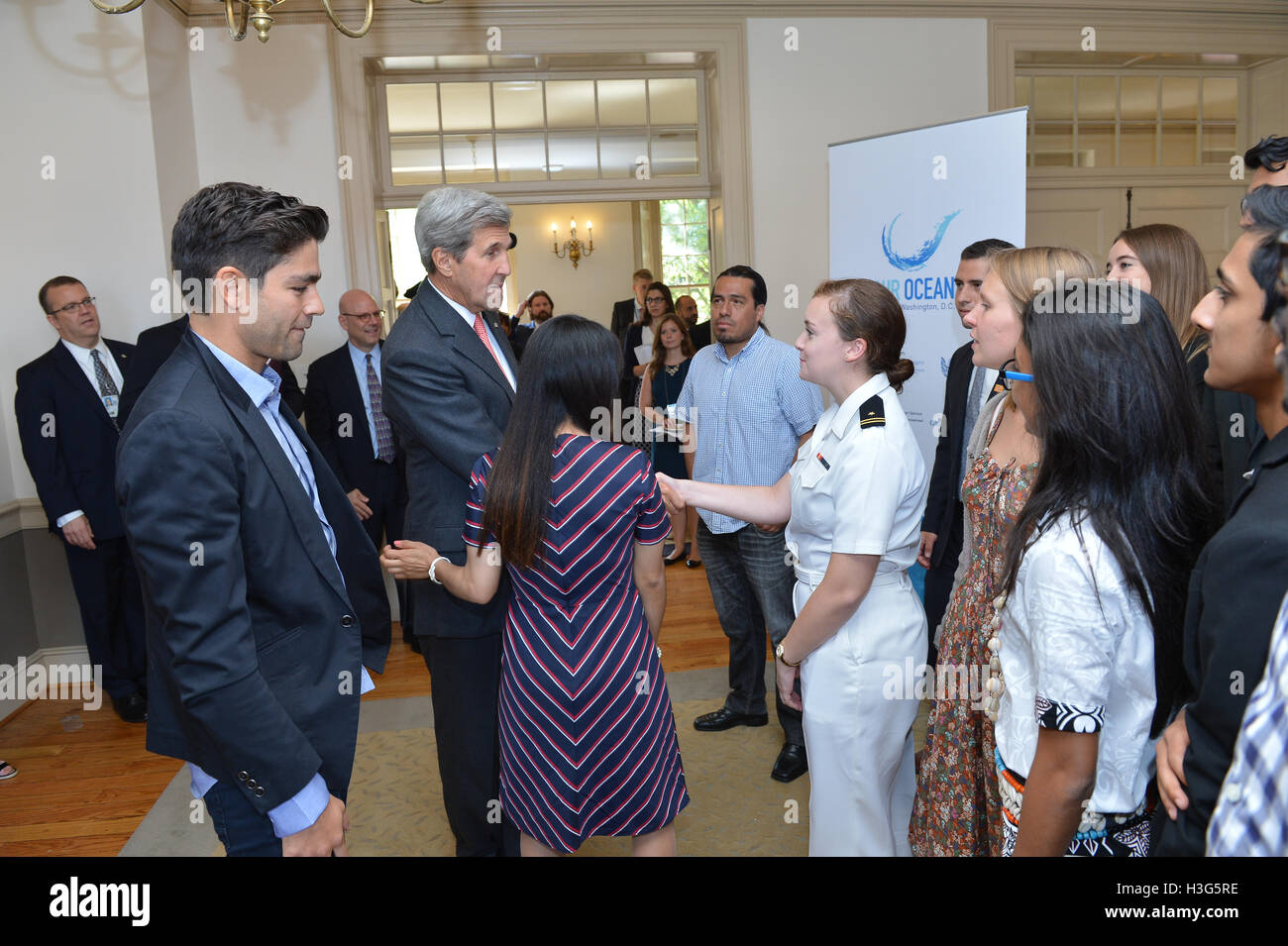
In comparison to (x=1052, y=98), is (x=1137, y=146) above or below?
below

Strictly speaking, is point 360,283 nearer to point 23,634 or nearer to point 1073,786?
point 23,634

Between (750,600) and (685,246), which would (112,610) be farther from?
(685,246)

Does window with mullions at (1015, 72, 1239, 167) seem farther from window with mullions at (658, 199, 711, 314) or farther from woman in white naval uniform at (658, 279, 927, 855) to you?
window with mullions at (658, 199, 711, 314)

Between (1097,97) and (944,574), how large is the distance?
4416 mm

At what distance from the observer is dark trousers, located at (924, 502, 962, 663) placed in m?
3.09

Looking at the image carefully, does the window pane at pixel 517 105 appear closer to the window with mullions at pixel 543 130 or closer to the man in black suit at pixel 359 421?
the window with mullions at pixel 543 130

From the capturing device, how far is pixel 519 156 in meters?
5.55

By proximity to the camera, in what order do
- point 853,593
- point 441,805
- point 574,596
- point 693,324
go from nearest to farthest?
A: 1. point 574,596
2. point 853,593
3. point 441,805
4. point 693,324

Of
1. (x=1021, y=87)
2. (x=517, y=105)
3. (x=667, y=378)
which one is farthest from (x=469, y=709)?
(x=1021, y=87)

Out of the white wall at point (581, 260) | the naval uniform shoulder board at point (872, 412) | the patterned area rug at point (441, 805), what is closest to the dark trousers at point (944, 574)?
the patterned area rug at point (441, 805)

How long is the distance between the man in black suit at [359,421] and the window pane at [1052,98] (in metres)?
4.39

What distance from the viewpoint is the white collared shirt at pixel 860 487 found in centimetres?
186

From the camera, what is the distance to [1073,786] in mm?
1218
